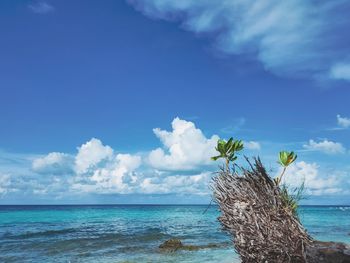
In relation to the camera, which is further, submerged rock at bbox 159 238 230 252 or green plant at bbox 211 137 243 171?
submerged rock at bbox 159 238 230 252

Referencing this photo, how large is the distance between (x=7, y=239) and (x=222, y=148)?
2554cm

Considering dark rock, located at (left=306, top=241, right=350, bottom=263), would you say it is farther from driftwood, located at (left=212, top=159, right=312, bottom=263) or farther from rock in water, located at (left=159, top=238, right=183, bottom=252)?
rock in water, located at (left=159, top=238, right=183, bottom=252)

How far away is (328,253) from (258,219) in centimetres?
233

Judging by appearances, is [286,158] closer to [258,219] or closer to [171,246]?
[258,219]

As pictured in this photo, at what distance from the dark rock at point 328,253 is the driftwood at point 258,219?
22 centimetres

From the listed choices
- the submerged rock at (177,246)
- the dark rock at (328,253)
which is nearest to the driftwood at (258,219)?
the dark rock at (328,253)

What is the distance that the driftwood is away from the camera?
12.9 m

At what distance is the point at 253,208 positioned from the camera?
45.2 ft

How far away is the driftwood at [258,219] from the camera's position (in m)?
12.9

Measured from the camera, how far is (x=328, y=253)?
498 inches

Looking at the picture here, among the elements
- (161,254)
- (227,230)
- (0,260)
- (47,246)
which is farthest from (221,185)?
(47,246)

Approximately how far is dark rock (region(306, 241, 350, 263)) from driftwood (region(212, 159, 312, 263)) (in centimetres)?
22

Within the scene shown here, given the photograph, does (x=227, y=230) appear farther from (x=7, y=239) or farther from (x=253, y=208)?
(x=7, y=239)

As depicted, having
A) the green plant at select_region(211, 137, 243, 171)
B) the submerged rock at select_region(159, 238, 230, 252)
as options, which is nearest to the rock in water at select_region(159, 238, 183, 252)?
the submerged rock at select_region(159, 238, 230, 252)
